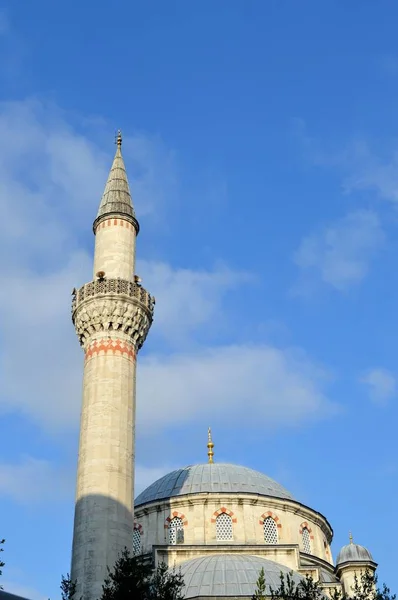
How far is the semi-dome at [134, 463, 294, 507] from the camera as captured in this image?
82.2ft

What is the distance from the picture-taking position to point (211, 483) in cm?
2533

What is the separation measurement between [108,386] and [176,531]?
19.6ft

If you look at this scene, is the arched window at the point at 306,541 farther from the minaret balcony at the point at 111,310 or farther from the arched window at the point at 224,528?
the minaret balcony at the point at 111,310

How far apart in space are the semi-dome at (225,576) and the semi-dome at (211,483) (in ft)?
16.7

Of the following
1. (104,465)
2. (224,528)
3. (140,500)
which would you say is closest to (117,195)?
(104,465)

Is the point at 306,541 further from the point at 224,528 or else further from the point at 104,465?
the point at 104,465

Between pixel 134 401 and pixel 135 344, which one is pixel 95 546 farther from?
pixel 135 344

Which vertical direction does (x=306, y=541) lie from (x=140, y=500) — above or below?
below

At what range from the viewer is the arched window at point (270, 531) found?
23.7m

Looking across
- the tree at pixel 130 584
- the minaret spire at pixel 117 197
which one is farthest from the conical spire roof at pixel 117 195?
the tree at pixel 130 584

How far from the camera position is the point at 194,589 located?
1747 cm

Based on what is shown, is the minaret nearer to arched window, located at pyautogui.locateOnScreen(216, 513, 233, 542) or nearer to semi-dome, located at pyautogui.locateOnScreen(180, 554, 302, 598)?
semi-dome, located at pyautogui.locateOnScreen(180, 554, 302, 598)

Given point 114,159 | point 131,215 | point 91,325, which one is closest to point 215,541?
point 91,325

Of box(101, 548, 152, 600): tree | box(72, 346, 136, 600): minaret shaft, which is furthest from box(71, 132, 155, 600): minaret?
box(101, 548, 152, 600): tree
